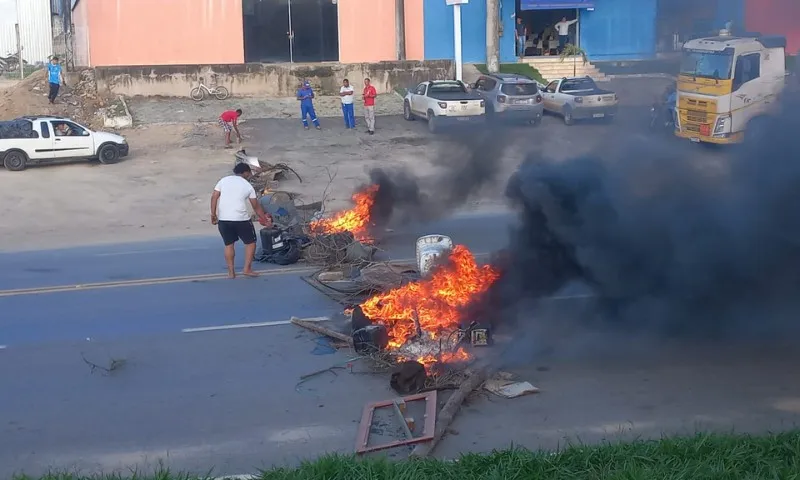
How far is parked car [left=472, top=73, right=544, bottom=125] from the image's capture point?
23734mm

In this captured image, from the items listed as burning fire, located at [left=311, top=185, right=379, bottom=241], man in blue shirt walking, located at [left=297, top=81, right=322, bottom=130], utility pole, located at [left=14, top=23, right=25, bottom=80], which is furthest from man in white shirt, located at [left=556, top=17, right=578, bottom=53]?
burning fire, located at [left=311, top=185, right=379, bottom=241]

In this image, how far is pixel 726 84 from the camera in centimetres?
1942

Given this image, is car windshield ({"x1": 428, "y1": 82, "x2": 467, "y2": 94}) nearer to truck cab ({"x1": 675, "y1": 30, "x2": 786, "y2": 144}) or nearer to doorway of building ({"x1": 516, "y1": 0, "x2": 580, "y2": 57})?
truck cab ({"x1": 675, "y1": 30, "x2": 786, "y2": 144})

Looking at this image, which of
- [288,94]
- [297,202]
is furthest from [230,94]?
[297,202]

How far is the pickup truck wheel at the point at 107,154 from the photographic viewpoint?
76.2 feet

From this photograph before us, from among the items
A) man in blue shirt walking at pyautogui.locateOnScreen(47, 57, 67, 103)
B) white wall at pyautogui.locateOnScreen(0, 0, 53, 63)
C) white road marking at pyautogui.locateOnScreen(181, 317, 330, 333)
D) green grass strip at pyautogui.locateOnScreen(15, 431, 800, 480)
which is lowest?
white road marking at pyautogui.locateOnScreen(181, 317, 330, 333)

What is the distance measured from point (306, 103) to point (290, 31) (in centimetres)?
885

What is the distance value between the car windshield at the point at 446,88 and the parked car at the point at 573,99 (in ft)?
8.15

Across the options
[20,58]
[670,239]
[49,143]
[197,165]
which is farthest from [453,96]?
[20,58]

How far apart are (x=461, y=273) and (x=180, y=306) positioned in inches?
132

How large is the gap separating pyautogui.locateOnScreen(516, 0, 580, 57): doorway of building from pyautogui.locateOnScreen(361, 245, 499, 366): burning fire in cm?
2823

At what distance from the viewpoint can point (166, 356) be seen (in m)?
8.33

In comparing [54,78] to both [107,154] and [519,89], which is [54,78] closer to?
[107,154]

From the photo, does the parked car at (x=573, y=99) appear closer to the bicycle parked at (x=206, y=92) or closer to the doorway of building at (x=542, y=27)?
the doorway of building at (x=542, y=27)
